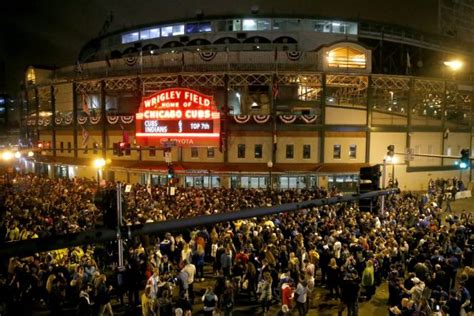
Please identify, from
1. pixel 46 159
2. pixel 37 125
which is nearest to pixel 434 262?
pixel 46 159

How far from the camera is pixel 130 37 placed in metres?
64.6

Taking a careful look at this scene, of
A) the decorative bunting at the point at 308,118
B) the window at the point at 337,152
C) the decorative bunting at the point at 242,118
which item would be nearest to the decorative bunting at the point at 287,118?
the decorative bunting at the point at 308,118

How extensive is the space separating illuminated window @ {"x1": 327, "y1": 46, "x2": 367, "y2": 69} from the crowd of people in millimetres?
22319

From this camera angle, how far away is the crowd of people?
1199cm

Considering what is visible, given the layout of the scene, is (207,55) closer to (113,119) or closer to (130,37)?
(113,119)

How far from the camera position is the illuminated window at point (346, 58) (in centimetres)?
4072

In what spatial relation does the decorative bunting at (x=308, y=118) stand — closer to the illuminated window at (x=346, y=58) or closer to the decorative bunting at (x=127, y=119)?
the illuminated window at (x=346, y=58)

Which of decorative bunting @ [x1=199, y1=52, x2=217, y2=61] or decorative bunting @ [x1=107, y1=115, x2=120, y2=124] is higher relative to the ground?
decorative bunting @ [x1=199, y1=52, x2=217, y2=61]

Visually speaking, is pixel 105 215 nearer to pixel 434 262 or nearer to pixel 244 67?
pixel 434 262

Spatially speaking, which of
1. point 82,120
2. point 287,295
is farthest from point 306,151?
point 287,295

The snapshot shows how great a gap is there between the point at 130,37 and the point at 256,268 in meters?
57.7

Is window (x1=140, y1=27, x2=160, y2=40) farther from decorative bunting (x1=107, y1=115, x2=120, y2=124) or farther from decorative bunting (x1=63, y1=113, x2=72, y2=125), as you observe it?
decorative bunting (x1=107, y1=115, x2=120, y2=124)

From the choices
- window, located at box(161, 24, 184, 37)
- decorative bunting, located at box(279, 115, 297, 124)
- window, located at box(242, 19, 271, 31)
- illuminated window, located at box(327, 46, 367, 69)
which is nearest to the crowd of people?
decorative bunting, located at box(279, 115, 297, 124)

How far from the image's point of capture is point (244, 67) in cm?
4131
